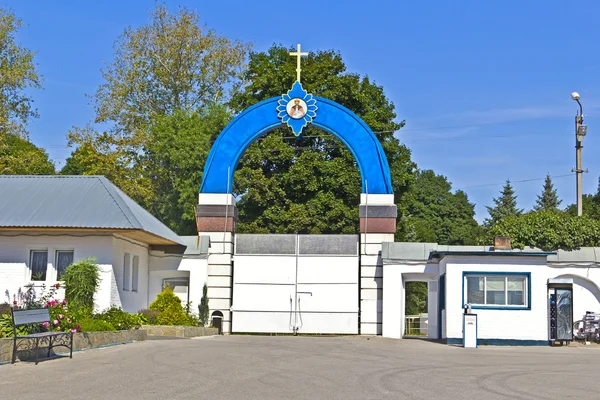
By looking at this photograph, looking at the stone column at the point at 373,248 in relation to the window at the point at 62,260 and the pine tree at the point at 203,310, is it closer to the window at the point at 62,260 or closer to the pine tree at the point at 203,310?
the pine tree at the point at 203,310

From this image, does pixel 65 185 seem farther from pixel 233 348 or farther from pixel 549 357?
pixel 549 357

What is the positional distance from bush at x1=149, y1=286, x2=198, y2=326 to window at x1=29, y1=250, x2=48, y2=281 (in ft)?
11.7

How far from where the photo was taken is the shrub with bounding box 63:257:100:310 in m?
25.5

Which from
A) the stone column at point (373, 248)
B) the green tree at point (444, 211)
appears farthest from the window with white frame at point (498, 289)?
the green tree at point (444, 211)

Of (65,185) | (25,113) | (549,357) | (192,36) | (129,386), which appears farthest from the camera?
(192,36)

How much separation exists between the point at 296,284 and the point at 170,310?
4622mm

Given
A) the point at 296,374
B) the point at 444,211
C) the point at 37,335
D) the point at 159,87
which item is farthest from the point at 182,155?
the point at 444,211

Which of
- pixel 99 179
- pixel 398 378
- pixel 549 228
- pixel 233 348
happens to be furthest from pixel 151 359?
pixel 549 228

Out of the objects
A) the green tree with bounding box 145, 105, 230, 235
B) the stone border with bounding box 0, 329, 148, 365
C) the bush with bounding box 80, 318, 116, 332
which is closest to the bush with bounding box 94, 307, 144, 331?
the bush with bounding box 80, 318, 116, 332

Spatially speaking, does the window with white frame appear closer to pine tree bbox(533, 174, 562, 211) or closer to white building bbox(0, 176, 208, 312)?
white building bbox(0, 176, 208, 312)

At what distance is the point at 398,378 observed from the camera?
15.4 metres

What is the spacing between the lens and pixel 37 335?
55.5 feet

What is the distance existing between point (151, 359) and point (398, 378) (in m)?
5.27

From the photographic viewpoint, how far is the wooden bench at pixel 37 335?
16.9m
